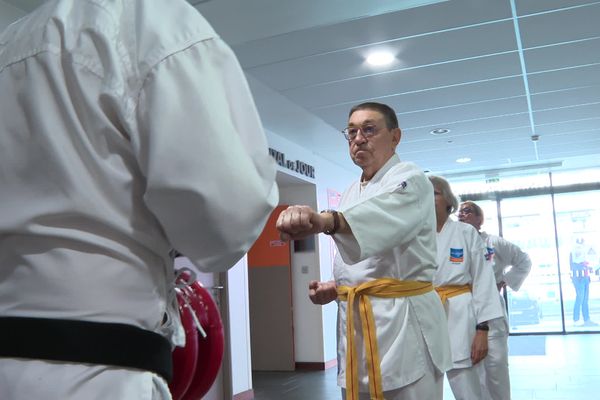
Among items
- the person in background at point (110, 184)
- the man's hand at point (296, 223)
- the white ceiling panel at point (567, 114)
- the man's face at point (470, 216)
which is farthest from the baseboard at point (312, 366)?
the person in background at point (110, 184)

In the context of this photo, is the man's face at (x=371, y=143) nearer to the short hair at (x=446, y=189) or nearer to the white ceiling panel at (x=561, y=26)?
the short hair at (x=446, y=189)

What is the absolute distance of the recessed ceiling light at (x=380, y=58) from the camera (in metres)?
4.96

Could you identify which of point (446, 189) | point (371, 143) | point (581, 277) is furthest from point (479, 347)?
point (581, 277)

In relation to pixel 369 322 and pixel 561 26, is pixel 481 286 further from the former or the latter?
pixel 561 26

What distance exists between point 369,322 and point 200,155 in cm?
130

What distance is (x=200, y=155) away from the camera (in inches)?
33.1

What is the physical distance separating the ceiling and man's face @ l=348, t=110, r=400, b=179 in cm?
183

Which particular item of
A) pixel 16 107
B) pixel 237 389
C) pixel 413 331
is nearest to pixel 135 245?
pixel 16 107

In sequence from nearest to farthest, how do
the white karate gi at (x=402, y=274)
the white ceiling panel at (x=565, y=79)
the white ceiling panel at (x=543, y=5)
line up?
1. the white karate gi at (x=402, y=274)
2. the white ceiling panel at (x=543, y=5)
3. the white ceiling panel at (x=565, y=79)

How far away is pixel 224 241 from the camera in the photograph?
2.93 ft

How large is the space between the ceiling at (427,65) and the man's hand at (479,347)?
2289 mm

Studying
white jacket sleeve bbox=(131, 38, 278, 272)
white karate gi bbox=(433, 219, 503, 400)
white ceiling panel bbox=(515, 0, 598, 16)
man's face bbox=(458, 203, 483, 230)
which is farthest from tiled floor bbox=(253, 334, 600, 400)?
white jacket sleeve bbox=(131, 38, 278, 272)

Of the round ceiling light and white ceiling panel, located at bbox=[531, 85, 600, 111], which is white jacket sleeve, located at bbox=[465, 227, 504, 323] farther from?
the round ceiling light

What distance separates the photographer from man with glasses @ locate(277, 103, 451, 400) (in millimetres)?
1864
